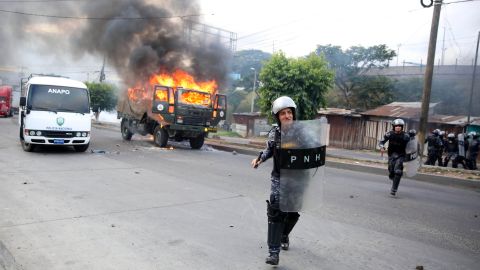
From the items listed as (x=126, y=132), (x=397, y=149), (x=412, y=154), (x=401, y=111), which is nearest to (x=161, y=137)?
(x=126, y=132)

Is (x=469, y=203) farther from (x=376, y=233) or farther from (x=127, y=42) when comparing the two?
(x=127, y=42)

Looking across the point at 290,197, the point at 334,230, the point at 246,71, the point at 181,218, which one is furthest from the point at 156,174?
the point at 246,71

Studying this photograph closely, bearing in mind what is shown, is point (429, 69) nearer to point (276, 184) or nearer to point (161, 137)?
point (161, 137)

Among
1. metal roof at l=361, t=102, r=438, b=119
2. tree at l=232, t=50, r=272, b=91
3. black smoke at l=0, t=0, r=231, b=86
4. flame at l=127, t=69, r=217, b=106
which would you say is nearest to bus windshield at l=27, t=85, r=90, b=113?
flame at l=127, t=69, r=217, b=106

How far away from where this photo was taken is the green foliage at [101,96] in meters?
39.2

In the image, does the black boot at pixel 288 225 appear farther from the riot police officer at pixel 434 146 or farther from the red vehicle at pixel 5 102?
the red vehicle at pixel 5 102

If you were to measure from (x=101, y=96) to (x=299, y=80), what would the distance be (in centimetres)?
2574

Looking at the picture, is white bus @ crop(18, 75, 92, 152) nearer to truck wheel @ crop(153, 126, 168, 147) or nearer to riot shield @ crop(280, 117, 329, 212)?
truck wheel @ crop(153, 126, 168, 147)

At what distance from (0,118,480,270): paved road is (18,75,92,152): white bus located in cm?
171

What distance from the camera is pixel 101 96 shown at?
39.5m

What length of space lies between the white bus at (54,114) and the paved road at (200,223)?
5.62 ft

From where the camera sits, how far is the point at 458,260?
13.9 feet

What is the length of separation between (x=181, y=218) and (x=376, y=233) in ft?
8.24

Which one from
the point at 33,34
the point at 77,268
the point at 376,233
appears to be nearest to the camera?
the point at 77,268
